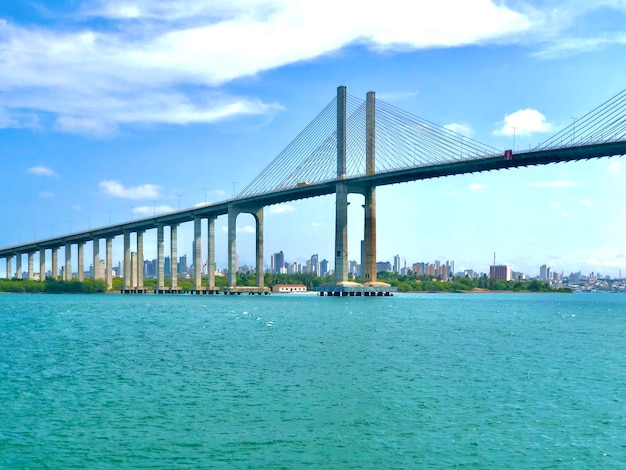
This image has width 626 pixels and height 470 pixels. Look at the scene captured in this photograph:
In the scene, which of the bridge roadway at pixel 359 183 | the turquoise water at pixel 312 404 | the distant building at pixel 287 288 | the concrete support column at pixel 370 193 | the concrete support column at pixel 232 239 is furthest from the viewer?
the distant building at pixel 287 288

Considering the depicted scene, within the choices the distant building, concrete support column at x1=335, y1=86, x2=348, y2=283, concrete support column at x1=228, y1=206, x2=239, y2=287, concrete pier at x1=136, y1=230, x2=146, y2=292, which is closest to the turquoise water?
concrete support column at x1=335, y1=86, x2=348, y2=283

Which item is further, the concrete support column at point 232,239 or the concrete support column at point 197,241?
the concrete support column at point 197,241

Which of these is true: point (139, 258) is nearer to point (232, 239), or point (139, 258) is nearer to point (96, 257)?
point (96, 257)

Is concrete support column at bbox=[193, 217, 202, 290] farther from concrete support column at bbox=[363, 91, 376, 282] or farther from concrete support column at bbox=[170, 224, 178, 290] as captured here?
concrete support column at bbox=[363, 91, 376, 282]

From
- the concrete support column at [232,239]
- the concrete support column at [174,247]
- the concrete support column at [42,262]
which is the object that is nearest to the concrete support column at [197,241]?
the concrete support column at [232,239]

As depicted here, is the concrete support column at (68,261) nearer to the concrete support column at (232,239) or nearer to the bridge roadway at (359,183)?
the bridge roadway at (359,183)

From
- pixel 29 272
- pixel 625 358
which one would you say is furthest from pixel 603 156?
pixel 29 272

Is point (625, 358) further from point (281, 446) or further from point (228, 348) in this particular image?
point (281, 446)
